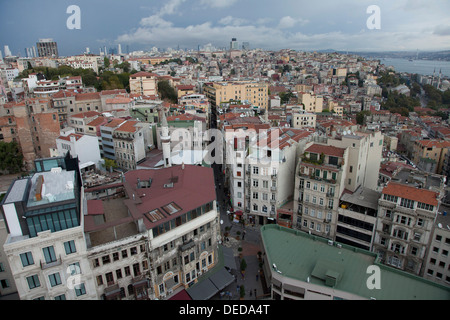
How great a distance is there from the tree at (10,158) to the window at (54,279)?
111ft

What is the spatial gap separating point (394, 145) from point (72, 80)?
7139 cm

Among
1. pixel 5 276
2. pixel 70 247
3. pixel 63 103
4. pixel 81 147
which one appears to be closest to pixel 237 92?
pixel 63 103

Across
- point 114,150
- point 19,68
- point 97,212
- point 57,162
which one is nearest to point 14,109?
point 114,150

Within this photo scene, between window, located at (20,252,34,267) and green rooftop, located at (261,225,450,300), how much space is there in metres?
15.5

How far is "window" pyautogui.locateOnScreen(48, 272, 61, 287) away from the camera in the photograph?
1711 cm

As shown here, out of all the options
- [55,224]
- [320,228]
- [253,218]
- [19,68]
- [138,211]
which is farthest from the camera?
[19,68]

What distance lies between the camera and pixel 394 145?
64.1 m

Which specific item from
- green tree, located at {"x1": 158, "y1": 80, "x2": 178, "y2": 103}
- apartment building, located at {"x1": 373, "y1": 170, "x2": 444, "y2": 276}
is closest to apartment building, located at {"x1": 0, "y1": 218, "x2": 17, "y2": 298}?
apartment building, located at {"x1": 373, "y1": 170, "x2": 444, "y2": 276}

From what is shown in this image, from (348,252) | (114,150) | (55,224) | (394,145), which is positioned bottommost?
(394,145)

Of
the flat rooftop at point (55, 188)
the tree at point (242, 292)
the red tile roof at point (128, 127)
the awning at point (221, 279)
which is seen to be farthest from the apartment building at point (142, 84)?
the tree at point (242, 292)

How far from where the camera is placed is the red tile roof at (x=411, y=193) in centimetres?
2258

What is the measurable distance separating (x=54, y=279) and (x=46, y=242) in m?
2.38

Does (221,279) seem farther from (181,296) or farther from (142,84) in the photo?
(142,84)

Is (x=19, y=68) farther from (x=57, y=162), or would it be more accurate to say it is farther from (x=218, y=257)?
(x=218, y=257)
